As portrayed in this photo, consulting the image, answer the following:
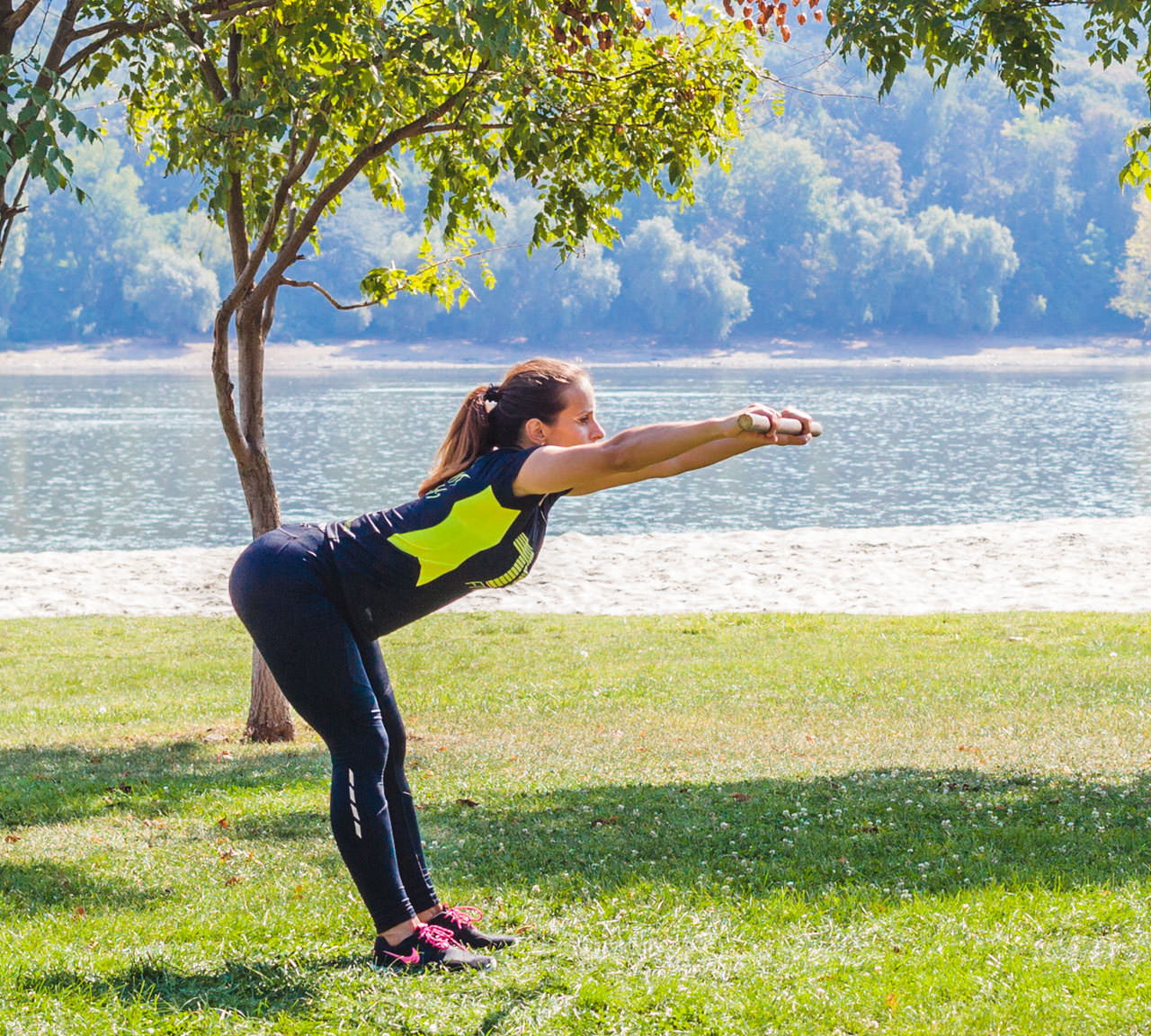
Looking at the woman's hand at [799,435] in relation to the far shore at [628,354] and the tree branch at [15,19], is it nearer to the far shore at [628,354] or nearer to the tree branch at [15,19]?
the tree branch at [15,19]

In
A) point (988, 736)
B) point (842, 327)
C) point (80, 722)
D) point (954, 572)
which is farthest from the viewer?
point (842, 327)

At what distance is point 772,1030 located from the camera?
12.9 ft

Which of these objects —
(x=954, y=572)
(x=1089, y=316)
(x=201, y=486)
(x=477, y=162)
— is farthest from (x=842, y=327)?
(x=477, y=162)

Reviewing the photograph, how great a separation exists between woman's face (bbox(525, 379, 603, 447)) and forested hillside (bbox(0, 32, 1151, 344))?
11546cm

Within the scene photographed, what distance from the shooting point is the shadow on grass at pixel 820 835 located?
5.38 m

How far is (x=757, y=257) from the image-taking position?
148 m

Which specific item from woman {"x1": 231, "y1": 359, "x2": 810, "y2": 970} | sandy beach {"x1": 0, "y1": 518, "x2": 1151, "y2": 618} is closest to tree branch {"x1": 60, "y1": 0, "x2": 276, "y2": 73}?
woman {"x1": 231, "y1": 359, "x2": 810, "y2": 970}

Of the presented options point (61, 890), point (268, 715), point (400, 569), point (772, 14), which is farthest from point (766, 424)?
point (268, 715)

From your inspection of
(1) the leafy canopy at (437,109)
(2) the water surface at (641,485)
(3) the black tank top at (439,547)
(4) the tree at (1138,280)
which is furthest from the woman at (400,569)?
(4) the tree at (1138,280)

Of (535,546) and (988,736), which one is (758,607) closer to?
(988,736)

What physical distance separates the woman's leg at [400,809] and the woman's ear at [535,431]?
0.84m

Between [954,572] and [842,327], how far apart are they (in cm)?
11898

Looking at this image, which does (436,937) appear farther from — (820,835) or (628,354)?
(628,354)

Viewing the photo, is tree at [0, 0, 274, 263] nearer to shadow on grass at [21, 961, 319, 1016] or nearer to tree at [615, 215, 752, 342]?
shadow on grass at [21, 961, 319, 1016]
